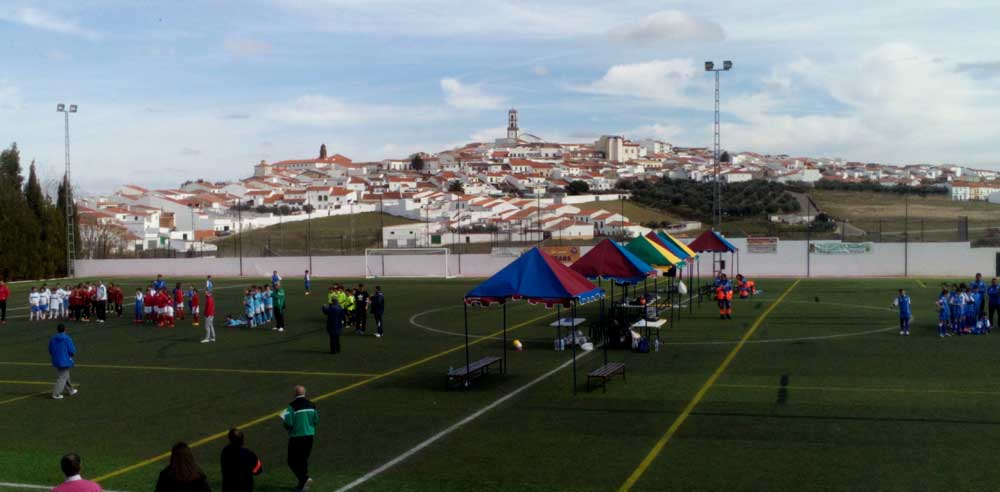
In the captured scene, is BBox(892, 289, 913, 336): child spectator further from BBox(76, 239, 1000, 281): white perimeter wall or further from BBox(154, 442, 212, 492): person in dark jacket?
BBox(76, 239, 1000, 281): white perimeter wall

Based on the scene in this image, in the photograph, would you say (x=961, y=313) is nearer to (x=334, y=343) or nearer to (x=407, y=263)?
(x=334, y=343)

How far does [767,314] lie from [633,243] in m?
5.79

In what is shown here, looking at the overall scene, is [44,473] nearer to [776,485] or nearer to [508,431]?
[508,431]

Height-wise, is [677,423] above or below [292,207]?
below

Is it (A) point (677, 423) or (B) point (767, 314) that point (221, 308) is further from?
(A) point (677, 423)

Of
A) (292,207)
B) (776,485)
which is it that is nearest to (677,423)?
(776,485)

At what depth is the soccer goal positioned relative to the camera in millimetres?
57844

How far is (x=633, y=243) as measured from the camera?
28719mm

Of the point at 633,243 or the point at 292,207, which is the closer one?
the point at 633,243

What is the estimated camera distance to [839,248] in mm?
50375

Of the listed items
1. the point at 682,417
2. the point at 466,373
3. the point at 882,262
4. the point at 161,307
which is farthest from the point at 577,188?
the point at 682,417

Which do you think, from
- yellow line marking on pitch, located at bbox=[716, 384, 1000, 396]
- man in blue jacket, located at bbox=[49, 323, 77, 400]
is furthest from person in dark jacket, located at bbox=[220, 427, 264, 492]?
yellow line marking on pitch, located at bbox=[716, 384, 1000, 396]

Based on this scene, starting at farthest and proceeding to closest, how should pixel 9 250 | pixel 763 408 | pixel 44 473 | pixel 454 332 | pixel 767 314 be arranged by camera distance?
1. pixel 9 250
2. pixel 767 314
3. pixel 454 332
4. pixel 763 408
5. pixel 44 473

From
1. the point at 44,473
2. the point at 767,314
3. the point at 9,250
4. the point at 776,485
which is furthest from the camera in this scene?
the point at 9,250
